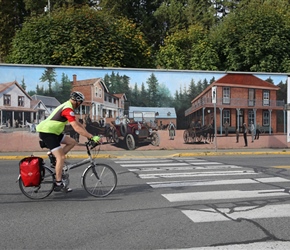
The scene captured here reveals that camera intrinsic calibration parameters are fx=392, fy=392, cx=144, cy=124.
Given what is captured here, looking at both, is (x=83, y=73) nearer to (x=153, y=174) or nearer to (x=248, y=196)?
(x=153, y=174)

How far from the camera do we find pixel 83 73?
1775cm

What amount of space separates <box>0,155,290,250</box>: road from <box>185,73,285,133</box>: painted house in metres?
9.74

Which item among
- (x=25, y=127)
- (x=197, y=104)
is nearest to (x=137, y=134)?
(x=197, y=104)

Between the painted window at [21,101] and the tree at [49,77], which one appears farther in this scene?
the tree at [49,77]

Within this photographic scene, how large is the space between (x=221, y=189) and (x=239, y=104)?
11954 millimetres

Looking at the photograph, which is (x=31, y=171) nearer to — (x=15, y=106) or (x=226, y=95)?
(x=15, y=106)

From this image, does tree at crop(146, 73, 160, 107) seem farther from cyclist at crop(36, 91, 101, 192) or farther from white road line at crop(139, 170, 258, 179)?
cyclist at crop(36, 91, 101, 192)

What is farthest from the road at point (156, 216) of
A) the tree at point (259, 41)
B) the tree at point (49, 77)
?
the tree at point (259, 41)

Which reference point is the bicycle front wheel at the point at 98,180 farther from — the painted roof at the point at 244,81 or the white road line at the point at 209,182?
the painted roof at the point at 244,81

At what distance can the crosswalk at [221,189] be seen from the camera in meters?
6.18

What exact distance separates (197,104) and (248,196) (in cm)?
1172

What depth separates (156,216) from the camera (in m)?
6.02

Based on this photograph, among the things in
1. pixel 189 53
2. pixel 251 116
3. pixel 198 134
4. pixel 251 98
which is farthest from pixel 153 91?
pixel 189 53

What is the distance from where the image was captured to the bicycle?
6930 mm
